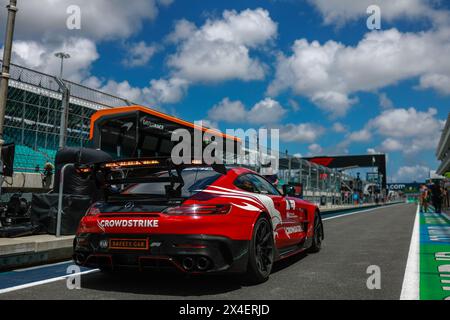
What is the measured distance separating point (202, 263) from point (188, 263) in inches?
5.1

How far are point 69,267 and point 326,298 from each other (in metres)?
3.49

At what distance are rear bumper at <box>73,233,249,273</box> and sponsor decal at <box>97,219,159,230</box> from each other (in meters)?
0.09

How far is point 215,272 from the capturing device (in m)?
3.83

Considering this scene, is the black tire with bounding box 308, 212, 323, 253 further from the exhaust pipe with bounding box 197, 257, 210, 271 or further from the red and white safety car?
the exhaust pipe with bounding box 197, 257, 210, 271

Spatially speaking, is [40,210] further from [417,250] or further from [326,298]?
[417,250]

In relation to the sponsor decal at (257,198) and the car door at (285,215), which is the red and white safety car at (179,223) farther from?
the car door at (285,215)

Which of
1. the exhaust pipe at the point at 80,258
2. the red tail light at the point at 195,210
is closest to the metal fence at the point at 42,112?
Result: the exhaust pipe at the point at 80,258

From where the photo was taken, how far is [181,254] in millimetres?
3781

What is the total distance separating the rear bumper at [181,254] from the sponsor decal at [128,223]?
0.29ft

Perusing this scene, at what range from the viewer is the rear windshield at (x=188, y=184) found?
4.28m

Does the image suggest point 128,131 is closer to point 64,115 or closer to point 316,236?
point 64,115

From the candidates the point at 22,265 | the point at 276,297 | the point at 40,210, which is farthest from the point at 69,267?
the point at 276,297

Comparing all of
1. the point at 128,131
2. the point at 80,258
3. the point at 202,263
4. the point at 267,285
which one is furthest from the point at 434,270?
the point at 128,131

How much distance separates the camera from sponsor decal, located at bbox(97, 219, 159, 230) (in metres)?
3.93
